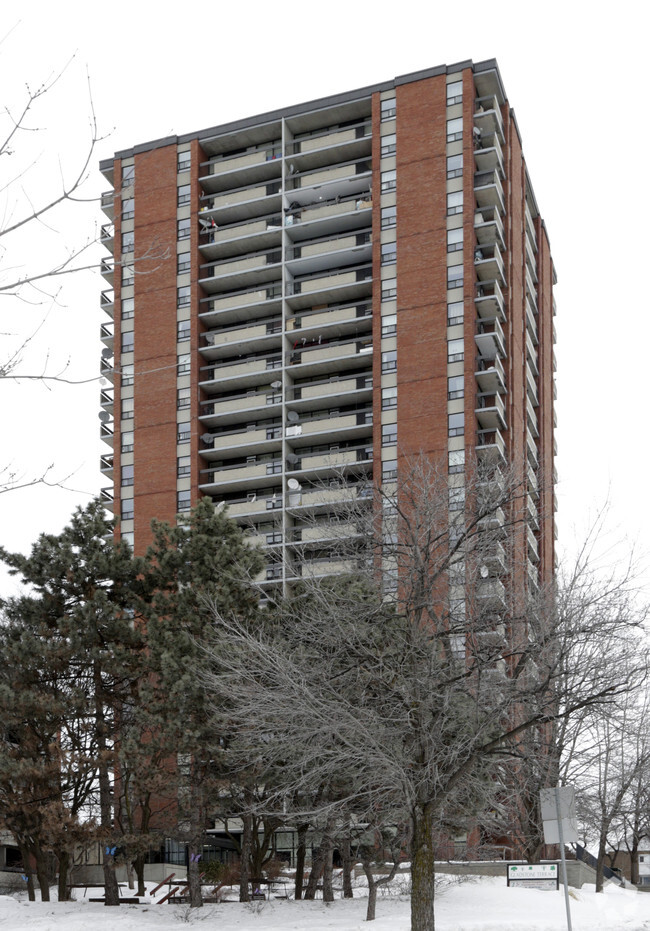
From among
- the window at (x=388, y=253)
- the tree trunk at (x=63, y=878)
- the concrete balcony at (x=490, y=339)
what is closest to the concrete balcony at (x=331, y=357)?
the window at (x=388, y=253)

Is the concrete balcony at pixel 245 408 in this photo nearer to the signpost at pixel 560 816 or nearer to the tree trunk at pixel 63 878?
the tree trunk at pixel 63 878

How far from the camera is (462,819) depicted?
95.0 feet

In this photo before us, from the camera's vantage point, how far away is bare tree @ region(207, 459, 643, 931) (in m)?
19.9

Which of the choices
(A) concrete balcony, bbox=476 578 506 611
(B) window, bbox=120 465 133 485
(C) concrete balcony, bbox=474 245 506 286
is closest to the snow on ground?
(A) concrete balcony, bbox=476 578 506 611

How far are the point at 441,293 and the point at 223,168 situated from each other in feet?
64.0

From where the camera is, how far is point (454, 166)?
227ft

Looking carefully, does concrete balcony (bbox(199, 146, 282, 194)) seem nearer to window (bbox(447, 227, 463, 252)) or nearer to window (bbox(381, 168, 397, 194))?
window (bbox(381, 168, 397, 194))

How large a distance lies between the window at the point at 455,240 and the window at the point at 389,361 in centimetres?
710

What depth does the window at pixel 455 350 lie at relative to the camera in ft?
219

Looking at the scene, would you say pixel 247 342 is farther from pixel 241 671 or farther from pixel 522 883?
pixel 241 671

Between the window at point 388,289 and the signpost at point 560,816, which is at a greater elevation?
the window at point 388,289

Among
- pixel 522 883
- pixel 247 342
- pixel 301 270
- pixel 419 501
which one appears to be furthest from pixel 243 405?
pixel 419 501

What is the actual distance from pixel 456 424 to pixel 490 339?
19.0ft

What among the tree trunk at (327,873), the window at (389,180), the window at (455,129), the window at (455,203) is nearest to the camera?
the tree trunk at (327,873)
